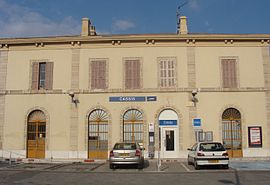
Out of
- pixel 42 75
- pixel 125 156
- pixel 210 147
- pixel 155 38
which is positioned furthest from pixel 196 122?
pixel 42 75

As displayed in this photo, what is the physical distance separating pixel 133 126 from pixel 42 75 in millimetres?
7225

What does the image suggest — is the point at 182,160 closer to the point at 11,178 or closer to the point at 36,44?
the point at 11,178

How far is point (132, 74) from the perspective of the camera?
66.2 feet

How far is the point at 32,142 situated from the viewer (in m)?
20.2

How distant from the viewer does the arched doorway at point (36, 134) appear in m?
20.0

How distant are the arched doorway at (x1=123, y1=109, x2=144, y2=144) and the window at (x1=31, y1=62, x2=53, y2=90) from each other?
5685 mm

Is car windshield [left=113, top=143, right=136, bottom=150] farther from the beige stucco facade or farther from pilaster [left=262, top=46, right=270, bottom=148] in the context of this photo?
pilaster [left=262, top=46, right=270, bottom=148]

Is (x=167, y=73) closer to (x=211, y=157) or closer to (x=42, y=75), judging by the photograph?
(x=211, y=157)

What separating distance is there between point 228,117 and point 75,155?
404 inches

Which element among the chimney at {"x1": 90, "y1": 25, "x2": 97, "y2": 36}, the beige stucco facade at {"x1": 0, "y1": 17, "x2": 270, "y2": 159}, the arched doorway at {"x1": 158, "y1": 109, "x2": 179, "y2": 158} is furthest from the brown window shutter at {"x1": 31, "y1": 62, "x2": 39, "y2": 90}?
the arched doorway at {"x1": 158, "y1": 109, "x2": 179, "y2": 158}

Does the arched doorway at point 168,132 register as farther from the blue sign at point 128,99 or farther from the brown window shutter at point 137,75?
the brown window shutter at point 137,75

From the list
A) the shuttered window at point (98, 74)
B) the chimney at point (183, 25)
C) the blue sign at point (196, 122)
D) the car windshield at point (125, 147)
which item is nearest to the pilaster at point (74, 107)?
the shuttered window at point (98, 74)

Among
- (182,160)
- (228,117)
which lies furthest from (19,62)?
(228,117)

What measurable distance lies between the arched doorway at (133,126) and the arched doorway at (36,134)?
5.52 meters
